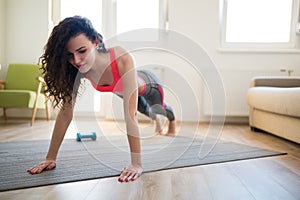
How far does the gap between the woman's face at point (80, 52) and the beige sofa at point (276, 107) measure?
1.16 m

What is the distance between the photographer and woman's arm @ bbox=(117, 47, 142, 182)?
3.72 ft

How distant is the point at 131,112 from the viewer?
45.6 inches

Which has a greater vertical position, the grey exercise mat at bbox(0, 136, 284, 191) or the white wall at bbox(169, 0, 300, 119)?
the white wall at bbox(169, 0, 300, 119)

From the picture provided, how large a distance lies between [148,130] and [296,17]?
6.50 feet

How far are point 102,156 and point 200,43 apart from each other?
6.79 feet

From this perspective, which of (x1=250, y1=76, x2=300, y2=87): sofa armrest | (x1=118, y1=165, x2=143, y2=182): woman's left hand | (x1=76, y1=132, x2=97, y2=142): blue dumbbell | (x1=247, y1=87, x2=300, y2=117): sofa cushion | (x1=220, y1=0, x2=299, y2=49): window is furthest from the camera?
(x1=220, y1=0, x2=299, y2=49): window

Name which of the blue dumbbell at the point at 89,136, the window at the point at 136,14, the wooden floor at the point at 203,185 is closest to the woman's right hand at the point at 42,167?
the wooden floor at the point at 203,185

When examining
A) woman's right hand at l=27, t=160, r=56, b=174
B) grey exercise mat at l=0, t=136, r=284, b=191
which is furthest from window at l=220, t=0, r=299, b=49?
woman's right hand at l=27, t=160, r=56, b=174

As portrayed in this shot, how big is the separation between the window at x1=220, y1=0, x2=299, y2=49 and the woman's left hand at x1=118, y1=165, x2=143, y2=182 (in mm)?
2366

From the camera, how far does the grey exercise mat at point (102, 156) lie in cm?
110

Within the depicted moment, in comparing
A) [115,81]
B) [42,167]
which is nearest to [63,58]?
[115,81]

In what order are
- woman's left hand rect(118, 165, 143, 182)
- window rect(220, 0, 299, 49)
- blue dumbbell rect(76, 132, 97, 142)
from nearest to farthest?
1. woman's left hand rect(118, 165, 143, 182)
2. blue dumbbell rect(76, 132, 97, 142)
3. window rect(220, 0, 299, 49)

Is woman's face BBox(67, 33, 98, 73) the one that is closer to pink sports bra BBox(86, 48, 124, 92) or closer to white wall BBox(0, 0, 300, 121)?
pink sports bra BBox(86, 48, 124, 92)

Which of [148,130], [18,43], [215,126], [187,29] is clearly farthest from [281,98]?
[18,43]
